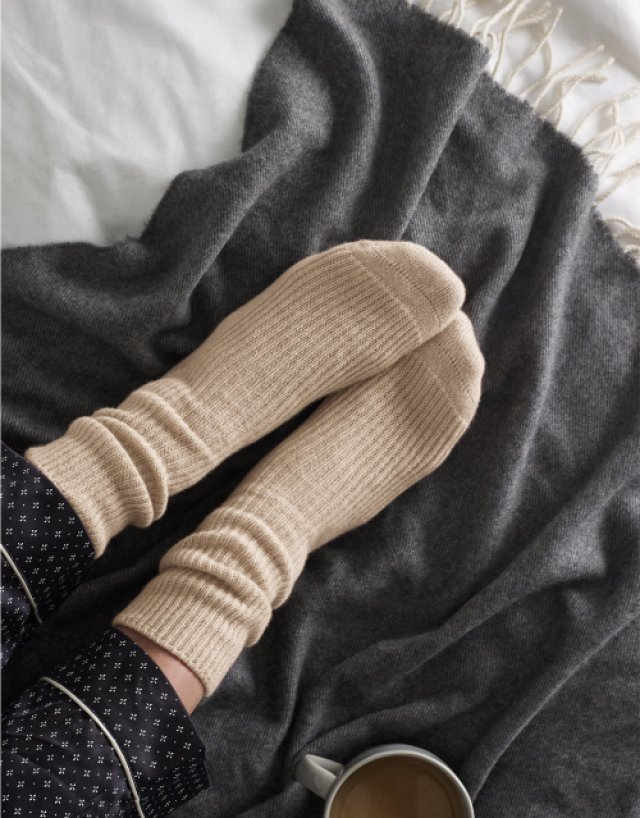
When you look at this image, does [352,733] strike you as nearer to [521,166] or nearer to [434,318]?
[434,318]

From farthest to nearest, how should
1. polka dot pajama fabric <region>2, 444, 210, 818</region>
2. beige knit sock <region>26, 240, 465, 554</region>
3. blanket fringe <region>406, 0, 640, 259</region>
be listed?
blanket fringe <region>406, 0, 640, 259</region>
beige knit sock <region>26, 240, 465, 554</region>
polka dot pajama fabric <region>2, 444, 210, 818</region>

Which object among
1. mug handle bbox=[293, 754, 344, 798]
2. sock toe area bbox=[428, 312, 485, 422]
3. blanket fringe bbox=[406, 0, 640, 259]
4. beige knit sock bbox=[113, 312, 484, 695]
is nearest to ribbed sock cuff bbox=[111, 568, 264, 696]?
beige knit sock bbox=[113, 312, 484, 695]

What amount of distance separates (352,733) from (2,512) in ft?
1.32

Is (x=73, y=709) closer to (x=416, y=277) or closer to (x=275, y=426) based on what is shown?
(x=275, y=426)

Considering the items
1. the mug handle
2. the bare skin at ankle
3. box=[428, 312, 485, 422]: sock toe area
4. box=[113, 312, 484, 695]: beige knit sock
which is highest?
box=[428, 312, 485, 422]: sock toe area

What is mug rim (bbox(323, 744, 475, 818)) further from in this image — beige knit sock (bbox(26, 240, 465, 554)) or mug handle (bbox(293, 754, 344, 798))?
beige knit sock (bbox(26, 240, 465, 554))

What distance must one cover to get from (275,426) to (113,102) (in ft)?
1.14

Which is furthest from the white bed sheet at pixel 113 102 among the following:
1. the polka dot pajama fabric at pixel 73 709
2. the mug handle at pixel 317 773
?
the mug handle at pixel 317 773

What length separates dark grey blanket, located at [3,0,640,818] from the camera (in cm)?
88

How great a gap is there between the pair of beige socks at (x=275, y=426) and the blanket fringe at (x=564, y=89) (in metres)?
0.21

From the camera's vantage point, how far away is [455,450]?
96cm

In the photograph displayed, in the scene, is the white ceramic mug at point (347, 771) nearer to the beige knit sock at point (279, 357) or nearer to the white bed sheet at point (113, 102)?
the beige knit sock at point (279, 357)

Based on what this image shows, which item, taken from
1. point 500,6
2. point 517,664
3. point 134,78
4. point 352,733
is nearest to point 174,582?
point 352,733

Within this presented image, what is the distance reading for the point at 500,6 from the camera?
0.96m
